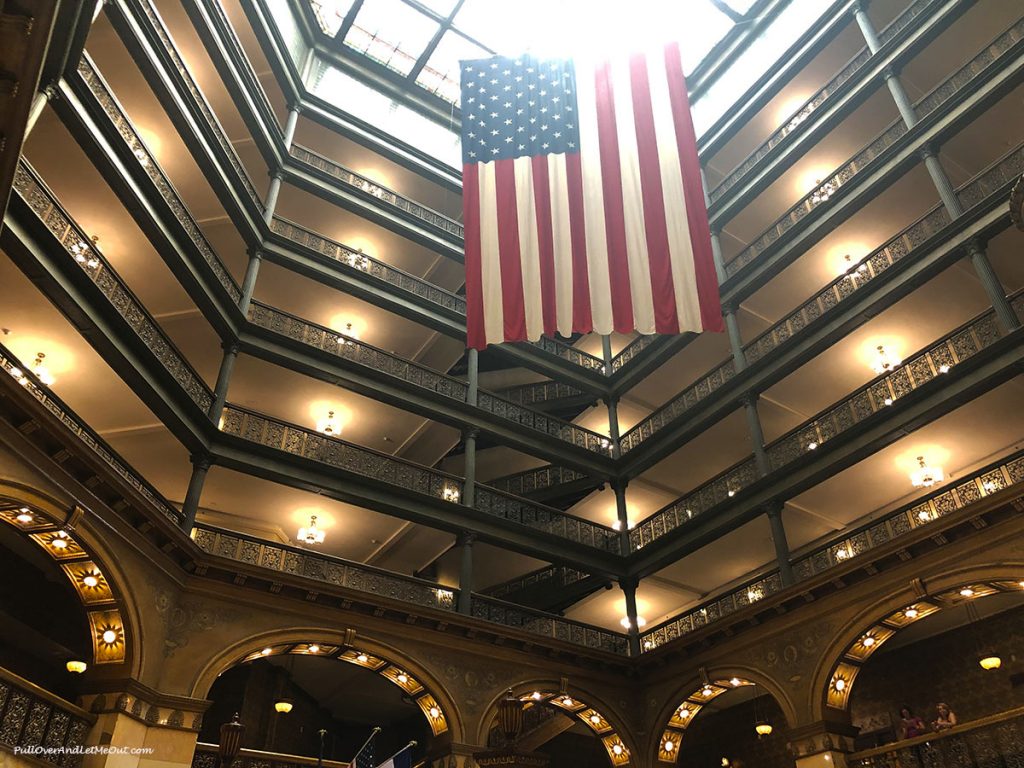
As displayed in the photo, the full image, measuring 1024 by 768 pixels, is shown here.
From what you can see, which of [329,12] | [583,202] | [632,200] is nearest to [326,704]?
[583,202]

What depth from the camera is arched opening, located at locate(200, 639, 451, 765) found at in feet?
52.8

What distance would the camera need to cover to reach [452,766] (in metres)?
15.2

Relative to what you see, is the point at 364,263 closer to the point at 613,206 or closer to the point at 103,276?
the point at 103,276

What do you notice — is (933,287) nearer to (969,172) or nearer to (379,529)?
(969,172)

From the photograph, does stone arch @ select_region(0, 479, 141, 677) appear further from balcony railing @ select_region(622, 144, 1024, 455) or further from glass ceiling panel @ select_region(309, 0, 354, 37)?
glass ceiling panel @ select_region(309, 0, 354, 37)

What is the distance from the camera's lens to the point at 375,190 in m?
24.3

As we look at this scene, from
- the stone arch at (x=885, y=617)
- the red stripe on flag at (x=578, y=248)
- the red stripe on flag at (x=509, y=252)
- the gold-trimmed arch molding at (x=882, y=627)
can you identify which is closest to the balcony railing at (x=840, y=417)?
the stone arch at (x=885, y=617)

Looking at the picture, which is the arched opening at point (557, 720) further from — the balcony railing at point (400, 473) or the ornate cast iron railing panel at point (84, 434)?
the ornate cast iron railing panel at point (84, 434)

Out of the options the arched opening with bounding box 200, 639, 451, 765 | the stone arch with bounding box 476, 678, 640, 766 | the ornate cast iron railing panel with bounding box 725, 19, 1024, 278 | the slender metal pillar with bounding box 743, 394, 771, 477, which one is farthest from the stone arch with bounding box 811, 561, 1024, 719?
the ornate cast iron railing panel with bounding box 725, 19, 1024, 278

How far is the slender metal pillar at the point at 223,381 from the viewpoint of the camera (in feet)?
55.0

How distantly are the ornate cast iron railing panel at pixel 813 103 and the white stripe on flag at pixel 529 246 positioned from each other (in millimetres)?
9503

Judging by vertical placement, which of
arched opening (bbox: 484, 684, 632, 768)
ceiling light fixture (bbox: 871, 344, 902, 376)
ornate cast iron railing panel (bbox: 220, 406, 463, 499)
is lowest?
arched opening (bbox: 484, 684, 632, 768)

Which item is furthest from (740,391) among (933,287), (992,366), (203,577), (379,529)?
(203,577)

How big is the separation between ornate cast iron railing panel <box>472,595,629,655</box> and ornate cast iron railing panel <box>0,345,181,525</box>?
6.98m
